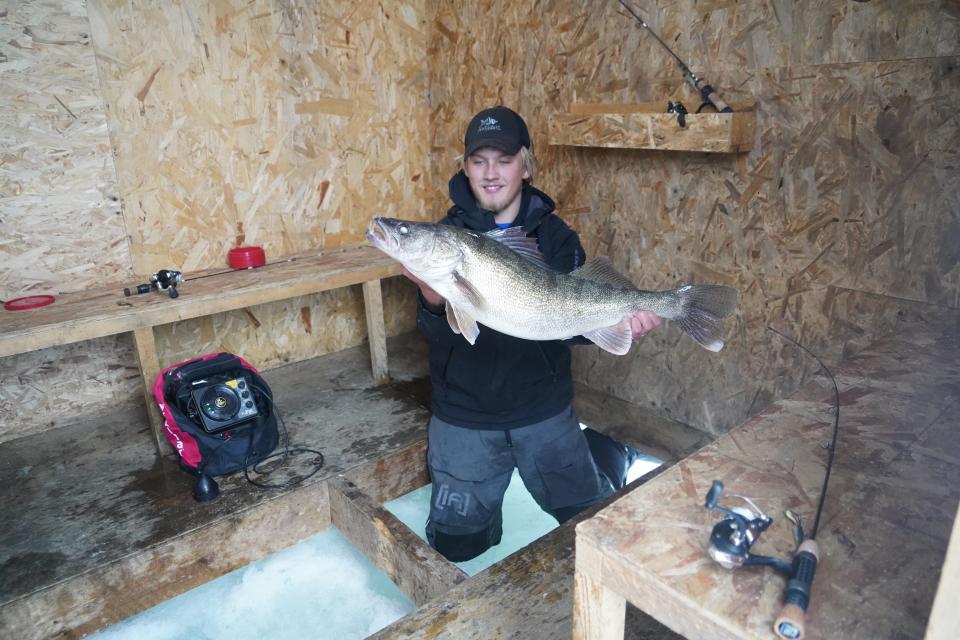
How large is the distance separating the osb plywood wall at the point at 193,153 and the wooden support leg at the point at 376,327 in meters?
0.69

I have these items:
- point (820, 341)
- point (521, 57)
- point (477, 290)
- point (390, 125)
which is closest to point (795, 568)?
point (477, 290)

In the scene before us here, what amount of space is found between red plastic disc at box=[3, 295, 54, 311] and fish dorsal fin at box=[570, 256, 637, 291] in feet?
9.56

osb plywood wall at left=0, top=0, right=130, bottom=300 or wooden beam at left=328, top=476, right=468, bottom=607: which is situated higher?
osb plywood wall at left=0, top=0, right=130, bottom=300

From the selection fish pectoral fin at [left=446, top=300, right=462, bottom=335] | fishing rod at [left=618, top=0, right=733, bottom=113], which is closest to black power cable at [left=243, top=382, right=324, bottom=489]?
fish pectoral fin at [left=446, top=300, right=462, bottom=335]

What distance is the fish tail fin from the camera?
6.66 ft

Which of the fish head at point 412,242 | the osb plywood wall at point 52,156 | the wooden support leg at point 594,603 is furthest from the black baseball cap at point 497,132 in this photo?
the osb plywood wall at point 52,156

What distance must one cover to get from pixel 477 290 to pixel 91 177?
287 cm

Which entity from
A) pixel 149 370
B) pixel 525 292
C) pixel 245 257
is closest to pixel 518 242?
pixel 525 292

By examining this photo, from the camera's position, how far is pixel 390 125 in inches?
192

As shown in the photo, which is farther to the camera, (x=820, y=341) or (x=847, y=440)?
(x=820, y=341)

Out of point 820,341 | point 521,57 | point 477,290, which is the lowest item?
point 820,341

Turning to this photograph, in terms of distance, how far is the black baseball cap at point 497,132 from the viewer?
8.64ft

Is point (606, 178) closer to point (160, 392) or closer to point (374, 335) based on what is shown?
point (374, 335)

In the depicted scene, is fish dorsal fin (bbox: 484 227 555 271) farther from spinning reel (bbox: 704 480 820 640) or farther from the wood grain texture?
the wood grain texture
